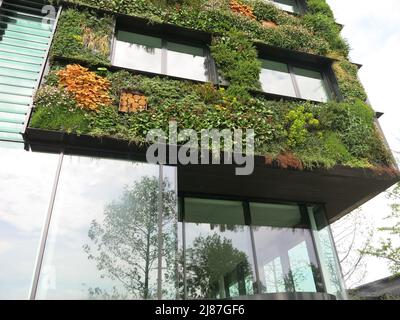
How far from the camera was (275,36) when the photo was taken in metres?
9.02

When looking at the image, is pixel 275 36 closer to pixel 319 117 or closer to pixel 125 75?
pixel 319 117

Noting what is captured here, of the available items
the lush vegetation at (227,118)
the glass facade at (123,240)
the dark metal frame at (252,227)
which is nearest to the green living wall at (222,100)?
the lush vegetation at (227,118)

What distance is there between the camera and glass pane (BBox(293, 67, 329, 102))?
8.71 meters

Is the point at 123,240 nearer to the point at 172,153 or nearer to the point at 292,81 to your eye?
the point at 172,153

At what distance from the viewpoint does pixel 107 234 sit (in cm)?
502

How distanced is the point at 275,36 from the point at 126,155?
5679 mm

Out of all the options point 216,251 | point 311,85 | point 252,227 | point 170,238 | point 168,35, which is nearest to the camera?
point 170,238

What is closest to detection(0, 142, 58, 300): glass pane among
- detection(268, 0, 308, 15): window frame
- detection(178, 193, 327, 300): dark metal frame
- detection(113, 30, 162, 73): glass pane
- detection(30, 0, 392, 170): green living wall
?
detection(30, 0, 392, 170): green living wall

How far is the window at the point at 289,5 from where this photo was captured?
10778mm

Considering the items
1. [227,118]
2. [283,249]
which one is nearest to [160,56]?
[227,118]

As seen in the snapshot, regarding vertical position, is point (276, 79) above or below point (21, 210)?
above

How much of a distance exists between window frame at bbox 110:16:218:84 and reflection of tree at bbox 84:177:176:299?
3211mm

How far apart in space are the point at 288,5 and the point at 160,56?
5651 millimetres
